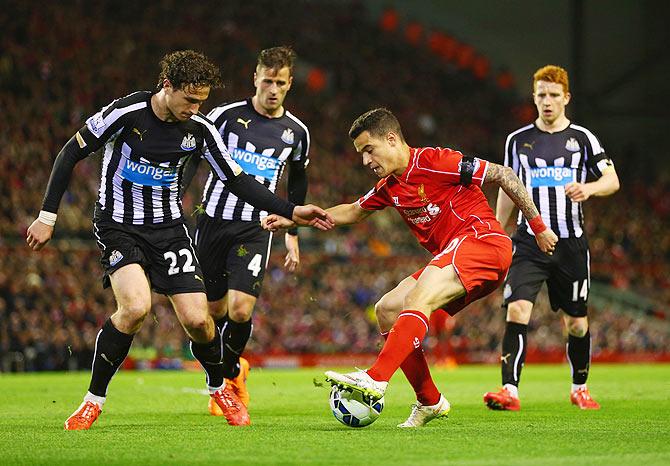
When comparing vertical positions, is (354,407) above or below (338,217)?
below

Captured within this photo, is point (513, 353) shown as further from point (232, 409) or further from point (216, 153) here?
point (216, 153)

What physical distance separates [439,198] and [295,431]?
1.86 metres

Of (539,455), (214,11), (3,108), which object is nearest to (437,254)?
(539,455)

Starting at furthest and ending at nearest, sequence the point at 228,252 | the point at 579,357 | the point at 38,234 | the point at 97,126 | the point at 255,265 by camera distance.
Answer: the point at 579,357 < the point at 228,252 < the point at 255,265 < the point at 97,126 < the point at 38,234

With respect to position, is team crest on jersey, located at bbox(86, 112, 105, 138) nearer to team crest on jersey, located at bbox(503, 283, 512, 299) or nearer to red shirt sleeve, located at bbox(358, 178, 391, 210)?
red shirt sleeve, located at bbox(358, 178, 391, 210)

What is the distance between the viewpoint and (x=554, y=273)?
31.7 ft

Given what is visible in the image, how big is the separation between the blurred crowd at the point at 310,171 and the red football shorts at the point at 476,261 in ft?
43.2

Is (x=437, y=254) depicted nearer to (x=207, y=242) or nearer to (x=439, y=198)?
(x=439, y=198)

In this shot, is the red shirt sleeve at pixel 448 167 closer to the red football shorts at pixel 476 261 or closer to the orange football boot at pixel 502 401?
the red football shorts at pixel 476 261

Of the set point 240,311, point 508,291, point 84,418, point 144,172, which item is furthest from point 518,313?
point 84,418

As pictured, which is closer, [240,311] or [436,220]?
[436,220]

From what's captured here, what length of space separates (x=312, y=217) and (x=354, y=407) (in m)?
1.48

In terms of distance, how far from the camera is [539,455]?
532 cm

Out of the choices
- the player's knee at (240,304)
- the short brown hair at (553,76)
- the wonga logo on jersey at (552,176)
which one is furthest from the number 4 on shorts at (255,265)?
the short brown hair at (553,76)
